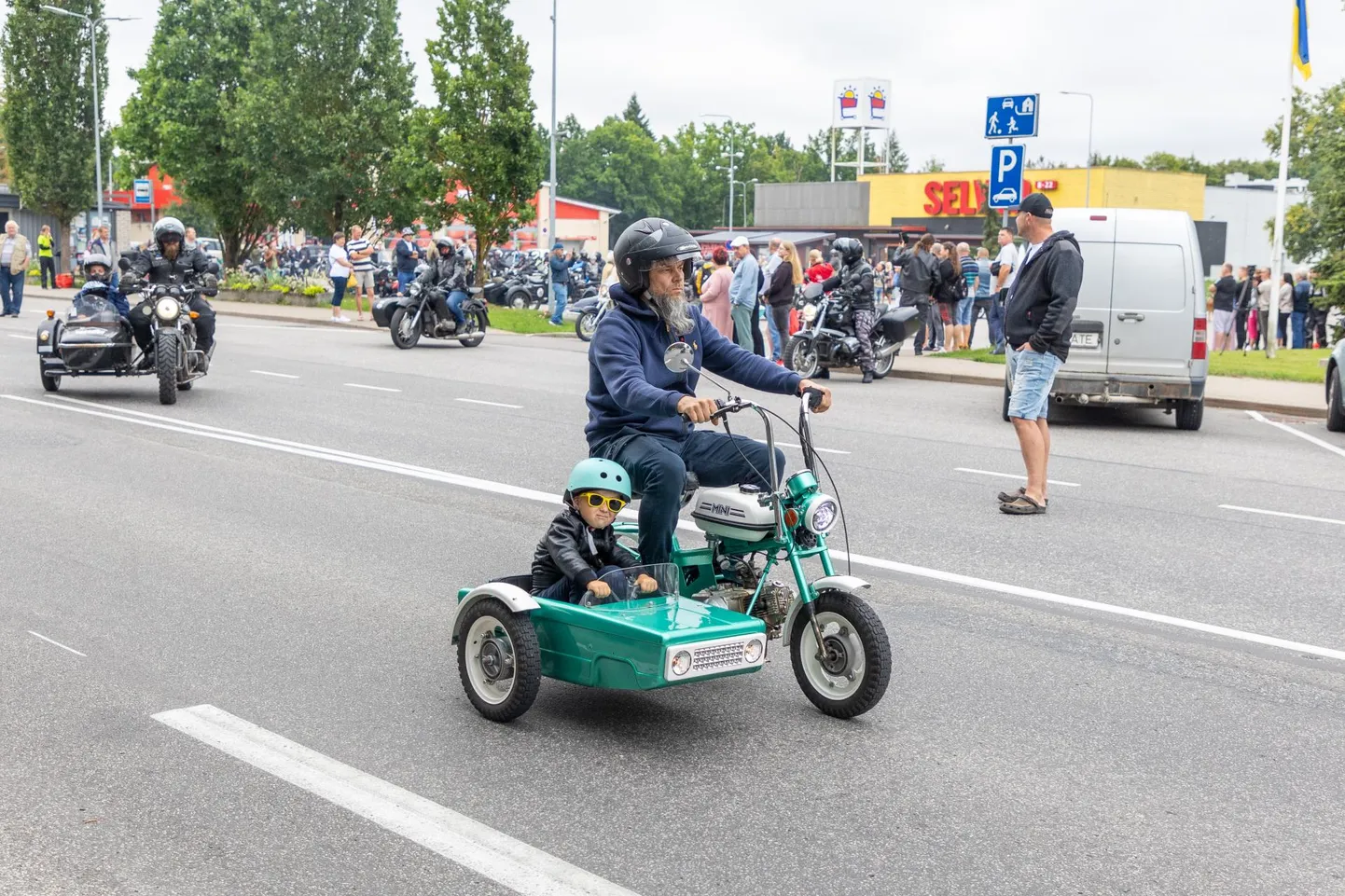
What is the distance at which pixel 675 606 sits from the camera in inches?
195

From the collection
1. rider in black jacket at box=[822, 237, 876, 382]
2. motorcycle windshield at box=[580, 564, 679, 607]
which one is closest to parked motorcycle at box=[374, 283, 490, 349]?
rider in black jacket at box=[822, 237, 876, 382]

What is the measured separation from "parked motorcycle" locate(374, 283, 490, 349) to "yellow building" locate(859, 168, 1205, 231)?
140 feet

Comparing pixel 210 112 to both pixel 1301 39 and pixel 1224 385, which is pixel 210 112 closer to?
pixel 1301 39

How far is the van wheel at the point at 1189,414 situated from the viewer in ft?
47.0

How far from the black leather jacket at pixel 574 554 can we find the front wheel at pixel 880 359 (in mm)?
14281

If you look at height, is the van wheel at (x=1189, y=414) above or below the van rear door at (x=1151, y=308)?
below

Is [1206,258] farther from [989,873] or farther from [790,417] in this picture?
[989,873]

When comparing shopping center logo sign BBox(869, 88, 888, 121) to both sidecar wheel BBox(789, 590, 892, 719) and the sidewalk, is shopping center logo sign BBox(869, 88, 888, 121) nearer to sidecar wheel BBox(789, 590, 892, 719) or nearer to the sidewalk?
the sidewalk

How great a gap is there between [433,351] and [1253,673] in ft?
58.9

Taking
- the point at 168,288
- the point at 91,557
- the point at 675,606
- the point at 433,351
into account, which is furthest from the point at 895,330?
the point at 675,606

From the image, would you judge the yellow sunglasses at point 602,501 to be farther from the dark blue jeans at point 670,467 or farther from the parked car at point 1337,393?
the parked car at point 1337,393

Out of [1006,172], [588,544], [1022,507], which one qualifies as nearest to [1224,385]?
[1006,172]

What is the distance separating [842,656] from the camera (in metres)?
5.05

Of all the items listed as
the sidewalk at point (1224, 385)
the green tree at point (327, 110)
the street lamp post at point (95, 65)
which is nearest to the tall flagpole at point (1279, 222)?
the sidewalk at point (1224, 385)
